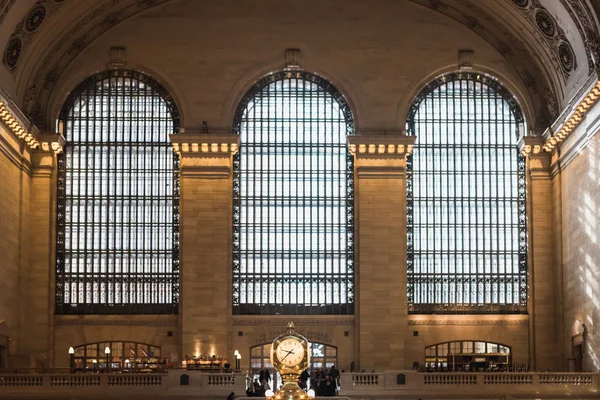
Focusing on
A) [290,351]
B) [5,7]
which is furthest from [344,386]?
[290,351]

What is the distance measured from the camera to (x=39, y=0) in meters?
49.4

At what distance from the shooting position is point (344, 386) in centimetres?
4422

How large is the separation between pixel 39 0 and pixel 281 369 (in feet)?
103

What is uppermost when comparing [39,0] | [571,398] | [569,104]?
[39,0]

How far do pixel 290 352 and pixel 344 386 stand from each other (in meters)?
22.2

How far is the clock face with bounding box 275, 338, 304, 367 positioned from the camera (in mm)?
22078

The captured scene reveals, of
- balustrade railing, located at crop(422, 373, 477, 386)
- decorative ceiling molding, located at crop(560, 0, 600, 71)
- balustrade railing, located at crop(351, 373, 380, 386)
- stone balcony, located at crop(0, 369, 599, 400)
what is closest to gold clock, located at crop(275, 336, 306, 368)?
stone balcony, located at crop(0, 369, 599, 400)

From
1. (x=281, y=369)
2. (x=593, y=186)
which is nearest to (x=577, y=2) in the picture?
(x=593, y=186)

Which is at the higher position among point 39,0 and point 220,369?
point 39,0

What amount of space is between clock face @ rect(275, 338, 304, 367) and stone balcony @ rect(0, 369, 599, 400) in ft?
69.8

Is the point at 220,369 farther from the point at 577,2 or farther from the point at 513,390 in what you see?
the point at 577,2

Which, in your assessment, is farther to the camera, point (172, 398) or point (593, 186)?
point (593, 186)

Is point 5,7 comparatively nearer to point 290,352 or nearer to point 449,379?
point 449,379

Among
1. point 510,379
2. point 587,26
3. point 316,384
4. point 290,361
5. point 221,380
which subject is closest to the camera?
point 290,361
